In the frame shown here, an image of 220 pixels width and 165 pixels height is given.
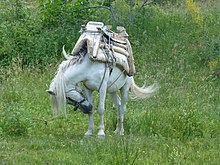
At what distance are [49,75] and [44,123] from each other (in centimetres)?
362

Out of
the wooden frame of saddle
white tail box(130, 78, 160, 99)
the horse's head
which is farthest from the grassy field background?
the wooden frame of saddle

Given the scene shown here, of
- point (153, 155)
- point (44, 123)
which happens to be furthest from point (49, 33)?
point (153, 155)

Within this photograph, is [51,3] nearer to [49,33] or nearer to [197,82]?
[49,33]

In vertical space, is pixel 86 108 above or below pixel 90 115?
above

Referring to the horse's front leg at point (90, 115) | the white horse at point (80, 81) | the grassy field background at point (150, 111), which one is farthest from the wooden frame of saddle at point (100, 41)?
the grassy field background at point (150, 111)

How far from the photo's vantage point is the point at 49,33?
1566 centimetres

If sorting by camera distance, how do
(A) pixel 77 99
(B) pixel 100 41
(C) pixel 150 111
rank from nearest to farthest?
(A) pixel 77 99 < (B) pixel 100 41 < (C) pixel 150 111

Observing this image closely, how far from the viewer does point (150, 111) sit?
10125mm

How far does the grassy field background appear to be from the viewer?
8.00 meters

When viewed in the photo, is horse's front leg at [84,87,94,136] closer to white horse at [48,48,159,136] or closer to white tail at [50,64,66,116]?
white horse at [48,48,159,136]

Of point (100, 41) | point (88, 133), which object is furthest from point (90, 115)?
point (100, 41)

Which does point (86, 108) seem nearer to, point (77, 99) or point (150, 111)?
point (77, 99)

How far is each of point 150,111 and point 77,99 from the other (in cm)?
185

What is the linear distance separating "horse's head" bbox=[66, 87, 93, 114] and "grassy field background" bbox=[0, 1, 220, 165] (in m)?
0.47
